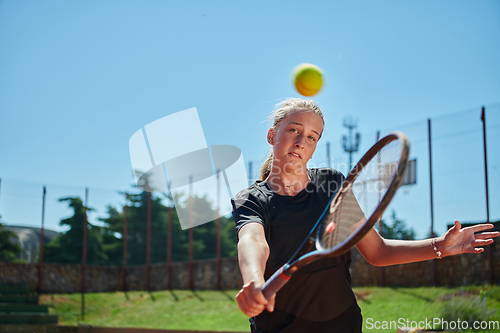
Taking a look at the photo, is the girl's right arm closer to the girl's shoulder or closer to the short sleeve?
the short sleeve

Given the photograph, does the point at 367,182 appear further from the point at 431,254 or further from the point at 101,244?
the point at 101,244

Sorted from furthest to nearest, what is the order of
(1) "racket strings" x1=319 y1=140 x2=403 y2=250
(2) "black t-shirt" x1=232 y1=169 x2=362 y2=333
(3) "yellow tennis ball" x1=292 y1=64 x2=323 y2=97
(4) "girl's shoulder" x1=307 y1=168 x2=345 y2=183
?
(3) "yellow tennis ball" x1=292 y1=64 x2=323 y2=97 < (4) "girl's shoulder" x1=307 y1=168 x2=345 y2=183 < (2) "black t-shirt" x1=232 y1=169 x2=362 y2=333 < (1) "racket strings" x1=319 y1=140 x2=403 y2=250

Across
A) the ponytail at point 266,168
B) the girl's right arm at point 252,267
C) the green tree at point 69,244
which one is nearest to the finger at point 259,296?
the girl's right arm at point 252,267

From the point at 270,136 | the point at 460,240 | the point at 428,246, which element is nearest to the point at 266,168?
the point at 270,136

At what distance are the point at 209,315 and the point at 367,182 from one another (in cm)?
1274

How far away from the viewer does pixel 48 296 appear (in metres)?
18.4

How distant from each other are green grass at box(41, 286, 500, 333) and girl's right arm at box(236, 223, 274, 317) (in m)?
6.51

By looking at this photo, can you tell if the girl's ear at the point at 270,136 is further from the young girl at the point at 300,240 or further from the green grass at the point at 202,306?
the green grass at the point at 202,306

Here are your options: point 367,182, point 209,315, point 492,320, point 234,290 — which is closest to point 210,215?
point 234,290

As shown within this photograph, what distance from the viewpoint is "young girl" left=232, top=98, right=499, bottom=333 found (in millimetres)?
1979

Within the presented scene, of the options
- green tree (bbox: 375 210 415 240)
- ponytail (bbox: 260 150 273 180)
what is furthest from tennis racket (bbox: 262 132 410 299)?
green tree (bbox: 375 210 415 240)

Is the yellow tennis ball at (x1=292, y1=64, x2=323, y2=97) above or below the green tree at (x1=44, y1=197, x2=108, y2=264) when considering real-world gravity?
above

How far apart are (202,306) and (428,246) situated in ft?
47.4

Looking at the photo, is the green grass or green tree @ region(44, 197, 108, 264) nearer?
the green grass
